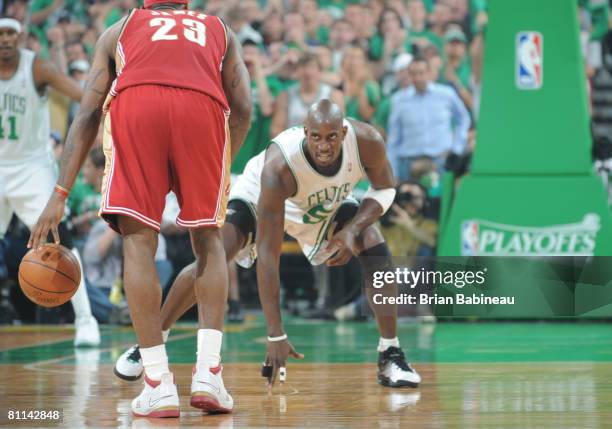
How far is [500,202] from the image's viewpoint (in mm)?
9547

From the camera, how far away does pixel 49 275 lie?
4.51 m

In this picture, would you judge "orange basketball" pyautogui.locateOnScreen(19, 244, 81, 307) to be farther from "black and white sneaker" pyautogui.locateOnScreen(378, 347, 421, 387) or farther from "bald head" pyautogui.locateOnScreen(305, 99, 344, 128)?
"black and white sneaker" pyautogui.locateOnScreen(378, 347, 421, 387)

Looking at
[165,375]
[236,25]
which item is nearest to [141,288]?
[165,375]

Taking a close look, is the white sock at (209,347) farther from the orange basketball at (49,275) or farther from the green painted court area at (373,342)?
the green painted court area at (373,342)

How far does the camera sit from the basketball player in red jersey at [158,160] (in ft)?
13.5

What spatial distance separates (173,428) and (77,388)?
1540mm

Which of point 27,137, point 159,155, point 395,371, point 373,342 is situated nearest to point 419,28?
point 373,342

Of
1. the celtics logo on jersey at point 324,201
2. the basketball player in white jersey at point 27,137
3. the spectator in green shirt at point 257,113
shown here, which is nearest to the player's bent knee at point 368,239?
the celtics logo on jersey at point 324,201

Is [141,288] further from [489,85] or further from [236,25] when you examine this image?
[236,25]

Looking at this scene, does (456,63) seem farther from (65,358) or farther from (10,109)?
(65,358)

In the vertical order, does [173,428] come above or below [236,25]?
below

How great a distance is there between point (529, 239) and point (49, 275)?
586 centimetres

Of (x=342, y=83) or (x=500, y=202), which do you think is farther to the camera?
(x=342, y=83)

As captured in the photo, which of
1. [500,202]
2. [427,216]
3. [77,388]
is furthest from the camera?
[427,216]
